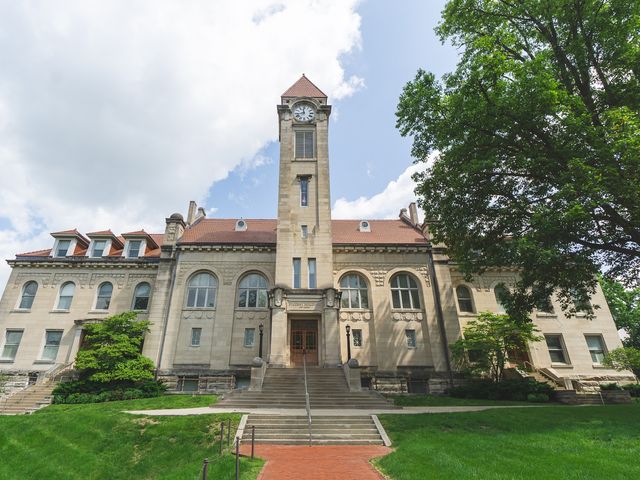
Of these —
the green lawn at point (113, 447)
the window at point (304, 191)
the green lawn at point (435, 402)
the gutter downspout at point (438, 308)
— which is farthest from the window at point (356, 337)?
the green lawn at point (113, 447)

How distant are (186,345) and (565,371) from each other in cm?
2702

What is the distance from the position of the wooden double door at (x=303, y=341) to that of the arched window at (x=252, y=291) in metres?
3.48

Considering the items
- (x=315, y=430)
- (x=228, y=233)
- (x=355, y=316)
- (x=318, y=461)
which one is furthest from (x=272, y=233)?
(x=318, y=461)

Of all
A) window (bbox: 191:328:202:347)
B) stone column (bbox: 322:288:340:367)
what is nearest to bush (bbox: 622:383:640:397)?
stone column (bbox: 322:288:340:367)

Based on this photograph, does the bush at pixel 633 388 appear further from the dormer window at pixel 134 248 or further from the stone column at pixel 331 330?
the dormer window at pixel 134 248

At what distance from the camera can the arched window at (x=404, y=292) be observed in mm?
25188

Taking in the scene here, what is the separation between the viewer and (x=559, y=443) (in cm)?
920

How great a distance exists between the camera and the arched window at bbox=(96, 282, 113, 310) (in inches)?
1007

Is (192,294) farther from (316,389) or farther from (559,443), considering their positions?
(559,443)

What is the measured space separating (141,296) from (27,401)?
8.83 m

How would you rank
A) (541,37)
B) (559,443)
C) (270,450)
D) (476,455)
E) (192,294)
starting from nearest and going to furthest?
(476,455) < (559,443) < (270,450) < (541,37) < (192,294)

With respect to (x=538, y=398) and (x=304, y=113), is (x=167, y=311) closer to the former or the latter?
(x=304, y=113)

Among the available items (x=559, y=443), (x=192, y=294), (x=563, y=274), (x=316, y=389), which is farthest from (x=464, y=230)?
(x=192, y=294)

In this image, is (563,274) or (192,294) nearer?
(563,274)
